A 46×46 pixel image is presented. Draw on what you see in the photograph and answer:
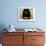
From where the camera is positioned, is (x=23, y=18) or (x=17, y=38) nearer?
(x=17, y=38)

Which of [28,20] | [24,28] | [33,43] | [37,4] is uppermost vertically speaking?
[37,4]

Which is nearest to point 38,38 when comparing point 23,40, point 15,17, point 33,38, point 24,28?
point 33,38

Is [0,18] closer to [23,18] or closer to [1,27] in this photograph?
[1,27]

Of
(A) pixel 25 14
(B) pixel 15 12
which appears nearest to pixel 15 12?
(B) pixel 15 12

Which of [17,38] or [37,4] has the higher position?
[37,4]

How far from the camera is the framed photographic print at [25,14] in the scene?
3988mm

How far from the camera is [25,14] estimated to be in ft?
13.1

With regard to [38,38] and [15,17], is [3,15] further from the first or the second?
[38,38]

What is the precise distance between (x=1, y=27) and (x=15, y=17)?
1.75 feet

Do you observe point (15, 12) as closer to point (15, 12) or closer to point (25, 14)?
point (15, 12)

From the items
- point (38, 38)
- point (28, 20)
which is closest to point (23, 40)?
point (38, 38)

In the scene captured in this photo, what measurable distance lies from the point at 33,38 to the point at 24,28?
0.61 meters

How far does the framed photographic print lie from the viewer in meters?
3.99

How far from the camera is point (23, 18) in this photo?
400 cm
